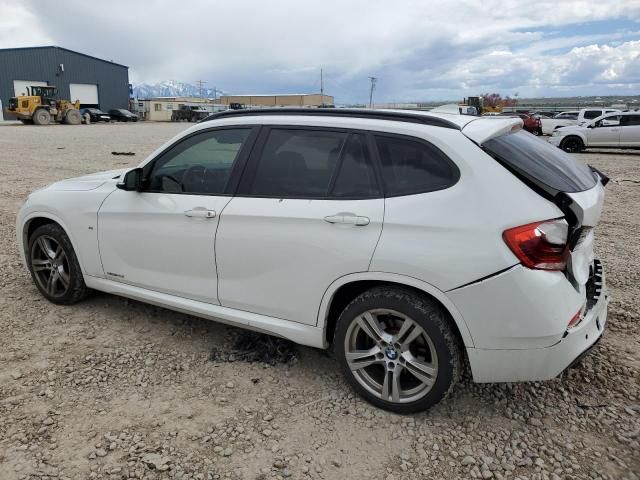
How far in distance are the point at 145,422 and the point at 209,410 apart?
365 mm

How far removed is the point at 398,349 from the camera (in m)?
2.87

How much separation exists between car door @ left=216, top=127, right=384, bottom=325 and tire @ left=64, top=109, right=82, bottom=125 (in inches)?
1637

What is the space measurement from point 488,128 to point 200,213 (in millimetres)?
1880

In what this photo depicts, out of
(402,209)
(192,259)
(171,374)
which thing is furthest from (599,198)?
(171,374)

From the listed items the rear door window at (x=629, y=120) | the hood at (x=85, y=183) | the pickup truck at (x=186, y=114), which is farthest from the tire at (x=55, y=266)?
the pickup truck at (x=186, y=114)

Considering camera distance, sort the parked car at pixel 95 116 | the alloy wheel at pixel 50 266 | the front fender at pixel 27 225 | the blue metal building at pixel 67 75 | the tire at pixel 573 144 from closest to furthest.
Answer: the front fender at pixel 27 225 < the alloy wheel at pixel 50 266 < the tire at pixel 573 144 < the parked car at pixel 95 116 < the blue metal building at pixel 67 75

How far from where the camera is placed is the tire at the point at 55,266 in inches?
166

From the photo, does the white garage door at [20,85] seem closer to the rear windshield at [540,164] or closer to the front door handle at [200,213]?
the front door handle at [200,213]

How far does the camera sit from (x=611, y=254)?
595 cm

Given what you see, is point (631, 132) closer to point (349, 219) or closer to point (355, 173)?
point (355, 173)

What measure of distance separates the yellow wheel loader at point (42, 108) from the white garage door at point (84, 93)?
17.6 meters

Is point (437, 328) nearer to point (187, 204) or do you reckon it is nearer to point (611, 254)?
point (187, 204)

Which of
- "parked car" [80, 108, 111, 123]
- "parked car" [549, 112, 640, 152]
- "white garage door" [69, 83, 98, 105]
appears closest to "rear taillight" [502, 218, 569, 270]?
"parked car" [549, 112, 640, 152]

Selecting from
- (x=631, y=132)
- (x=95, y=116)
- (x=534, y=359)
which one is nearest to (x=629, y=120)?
(x=631, y=132)
